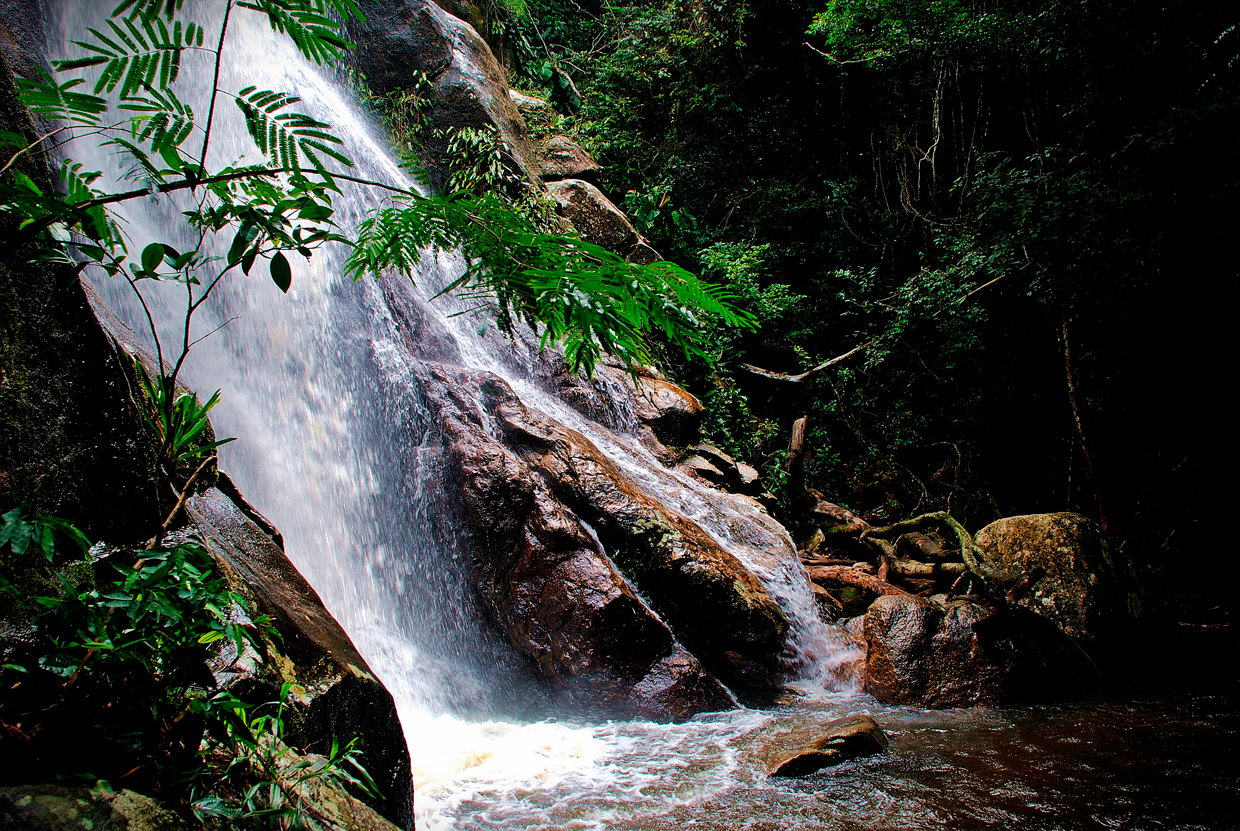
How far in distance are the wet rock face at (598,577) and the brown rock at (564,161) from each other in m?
6.85

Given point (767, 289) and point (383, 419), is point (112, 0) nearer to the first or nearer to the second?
point (383, 419)

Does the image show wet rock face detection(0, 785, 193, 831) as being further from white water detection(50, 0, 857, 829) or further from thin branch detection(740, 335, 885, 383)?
thin branch detection(740, 335, 885, 383)

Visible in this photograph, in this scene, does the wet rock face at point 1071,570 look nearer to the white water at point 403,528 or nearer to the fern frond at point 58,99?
the white water at point 403,528

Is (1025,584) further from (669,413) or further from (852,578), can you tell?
(669,413)

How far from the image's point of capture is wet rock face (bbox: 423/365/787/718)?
5.08 m

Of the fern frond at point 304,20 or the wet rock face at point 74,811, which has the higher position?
the fern frond at point 304,20

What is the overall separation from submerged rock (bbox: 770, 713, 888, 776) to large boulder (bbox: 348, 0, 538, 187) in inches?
379

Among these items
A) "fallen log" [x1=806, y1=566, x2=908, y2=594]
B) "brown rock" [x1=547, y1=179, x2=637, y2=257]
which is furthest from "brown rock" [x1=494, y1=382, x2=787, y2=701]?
"brown rock" [x1=547, y1=179, x2=637, y2=257]

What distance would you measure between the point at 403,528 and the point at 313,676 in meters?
3.59

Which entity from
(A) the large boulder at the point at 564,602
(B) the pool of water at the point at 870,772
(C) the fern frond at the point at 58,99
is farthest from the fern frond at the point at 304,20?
(A) the large boulder at the point at 564,602

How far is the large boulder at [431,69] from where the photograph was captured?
10711 mm

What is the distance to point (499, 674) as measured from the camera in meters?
5.41

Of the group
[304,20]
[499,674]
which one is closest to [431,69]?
[499,674]

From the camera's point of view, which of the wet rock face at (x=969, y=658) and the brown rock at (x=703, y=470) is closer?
the wet rock face at (x=969, y=658)
